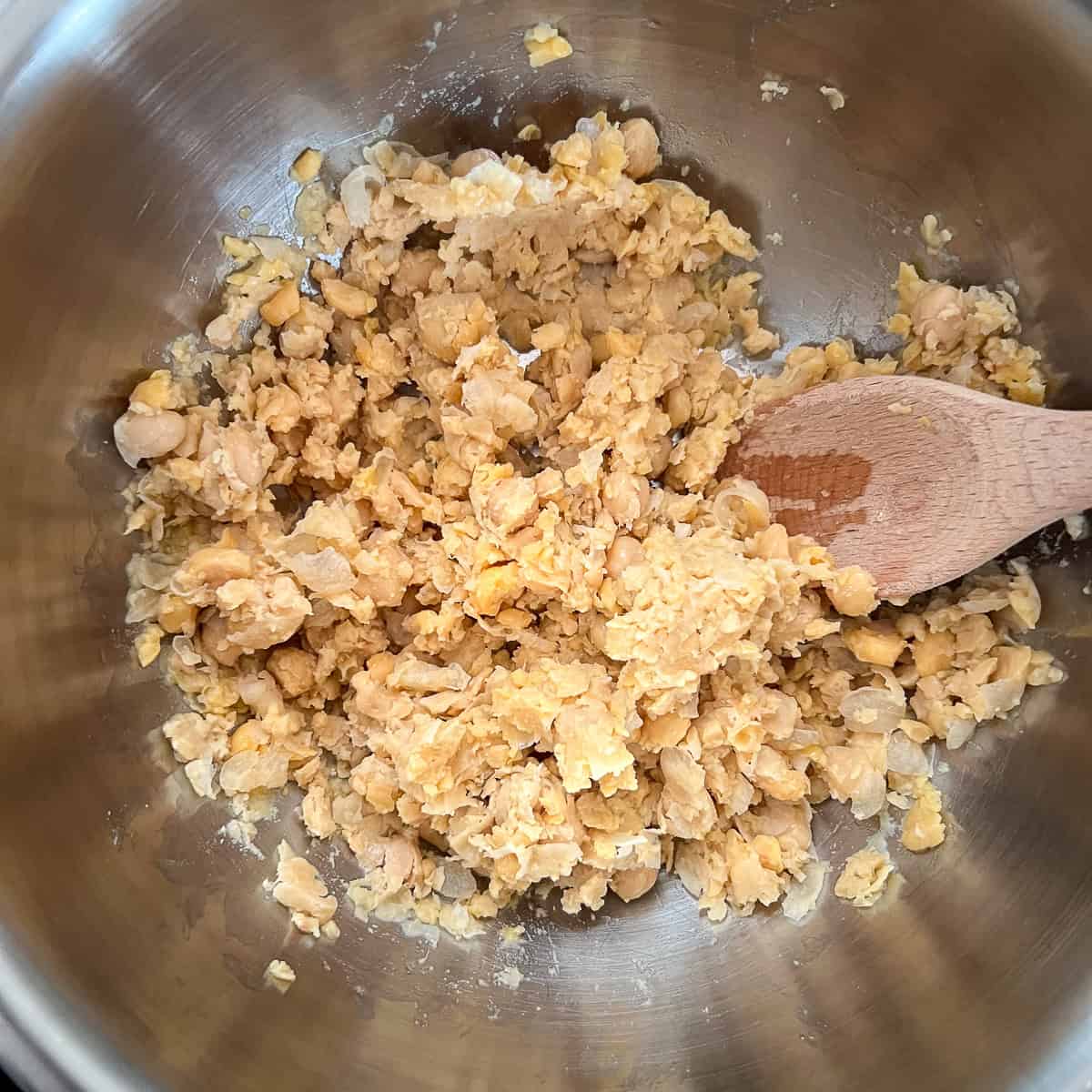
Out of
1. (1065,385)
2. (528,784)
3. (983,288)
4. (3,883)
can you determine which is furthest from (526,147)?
(3,883)

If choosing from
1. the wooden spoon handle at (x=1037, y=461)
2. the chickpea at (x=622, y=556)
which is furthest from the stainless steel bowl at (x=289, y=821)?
the chickpea at (x=622, y=556)

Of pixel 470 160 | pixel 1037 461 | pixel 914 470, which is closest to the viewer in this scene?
pixel 1037 461

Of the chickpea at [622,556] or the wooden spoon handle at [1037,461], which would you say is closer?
the wooden spoon handle at [1037,461]

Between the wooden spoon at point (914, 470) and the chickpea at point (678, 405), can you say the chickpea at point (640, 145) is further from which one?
the wooden spoon at point (914, 470)

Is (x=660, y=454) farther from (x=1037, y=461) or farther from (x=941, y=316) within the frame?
(x=1037, y=461)

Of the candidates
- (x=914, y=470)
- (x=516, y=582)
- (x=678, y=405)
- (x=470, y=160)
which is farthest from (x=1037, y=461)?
(x=470, y=160)
